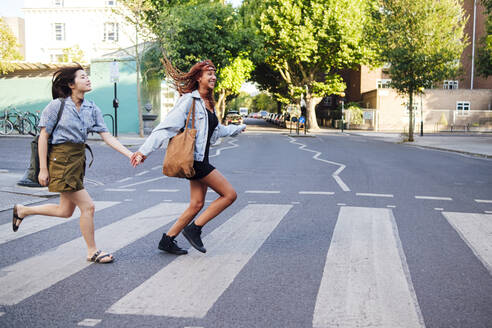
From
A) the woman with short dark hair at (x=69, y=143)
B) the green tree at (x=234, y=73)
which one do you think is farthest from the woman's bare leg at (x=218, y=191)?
the green tree at (x=234, y=73)

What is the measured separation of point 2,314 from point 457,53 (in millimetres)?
28857

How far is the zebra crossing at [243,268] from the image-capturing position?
11.2 ft

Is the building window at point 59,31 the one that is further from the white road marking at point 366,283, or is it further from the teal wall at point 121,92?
the white road marking at point 366,283

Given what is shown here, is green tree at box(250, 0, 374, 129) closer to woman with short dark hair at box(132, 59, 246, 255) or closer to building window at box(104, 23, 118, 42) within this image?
building window at box(104, 23, 118, 42)

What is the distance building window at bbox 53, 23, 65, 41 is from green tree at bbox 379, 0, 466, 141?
4162cm

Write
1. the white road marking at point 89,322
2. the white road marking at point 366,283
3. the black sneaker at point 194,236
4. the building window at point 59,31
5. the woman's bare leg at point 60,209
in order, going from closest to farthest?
the white road marking at point 89,322, the white road marking at point 366,283, the woman's bare leg at point 60,209, the black sneaker at point 194,236, the building window at point 59,31

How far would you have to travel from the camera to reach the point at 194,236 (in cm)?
481

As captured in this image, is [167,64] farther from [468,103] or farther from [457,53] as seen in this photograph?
[468,103]

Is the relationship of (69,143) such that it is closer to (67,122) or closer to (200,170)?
(67,122)

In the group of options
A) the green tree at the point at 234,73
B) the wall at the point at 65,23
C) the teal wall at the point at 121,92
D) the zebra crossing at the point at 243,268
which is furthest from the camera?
the wall at the point at 65,23

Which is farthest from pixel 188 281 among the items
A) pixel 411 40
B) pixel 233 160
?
pixel 411 40

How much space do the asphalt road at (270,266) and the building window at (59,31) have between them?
55.0 meters

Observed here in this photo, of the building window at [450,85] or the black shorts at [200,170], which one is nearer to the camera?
the black shorts at [200,170]

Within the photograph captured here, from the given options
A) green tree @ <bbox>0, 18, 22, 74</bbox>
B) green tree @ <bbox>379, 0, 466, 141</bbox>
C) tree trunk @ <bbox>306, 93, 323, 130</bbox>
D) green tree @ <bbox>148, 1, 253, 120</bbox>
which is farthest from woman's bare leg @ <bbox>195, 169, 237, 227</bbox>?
tree trunk @ <bbox>306, 93, 323, 130</bbox>
